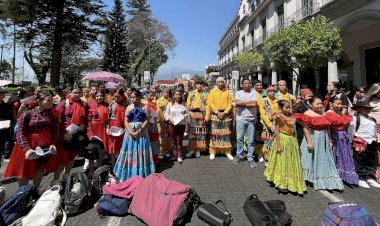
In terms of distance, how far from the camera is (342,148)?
16.0 ft

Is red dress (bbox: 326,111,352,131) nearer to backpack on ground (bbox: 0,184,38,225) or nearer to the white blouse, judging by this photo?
the white blouse

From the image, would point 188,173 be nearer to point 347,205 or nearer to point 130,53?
point 347,205

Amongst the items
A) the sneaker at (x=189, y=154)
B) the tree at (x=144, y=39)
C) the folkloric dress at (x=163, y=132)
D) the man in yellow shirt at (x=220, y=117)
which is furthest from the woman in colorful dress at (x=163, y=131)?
the tree at (x=144, y=39)

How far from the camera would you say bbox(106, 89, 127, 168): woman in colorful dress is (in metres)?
5.28

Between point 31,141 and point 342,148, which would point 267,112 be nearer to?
point 342,148

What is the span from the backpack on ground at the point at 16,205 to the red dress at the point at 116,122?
180cm

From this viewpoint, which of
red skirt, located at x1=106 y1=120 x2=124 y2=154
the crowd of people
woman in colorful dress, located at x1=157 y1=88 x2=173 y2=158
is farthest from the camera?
woman in colorful dress, located at x1=157 y1=88 x2=173 y2=158

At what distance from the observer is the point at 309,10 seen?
19031 mm

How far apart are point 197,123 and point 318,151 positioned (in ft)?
10.4

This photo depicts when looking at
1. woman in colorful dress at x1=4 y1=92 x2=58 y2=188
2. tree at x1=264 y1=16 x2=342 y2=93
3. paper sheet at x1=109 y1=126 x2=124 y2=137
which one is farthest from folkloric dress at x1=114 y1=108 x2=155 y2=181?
tree at x1=264 y1=16 x2=342 y2=93

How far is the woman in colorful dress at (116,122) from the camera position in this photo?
5281mm

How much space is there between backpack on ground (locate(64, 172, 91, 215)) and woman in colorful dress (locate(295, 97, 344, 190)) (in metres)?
3.78

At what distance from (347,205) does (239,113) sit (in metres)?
3.52

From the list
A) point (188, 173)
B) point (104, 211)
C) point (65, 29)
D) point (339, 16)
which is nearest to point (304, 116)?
point (188, 173)
